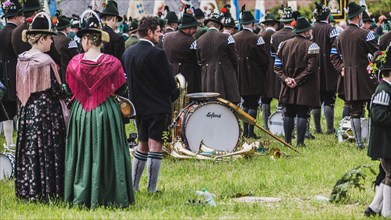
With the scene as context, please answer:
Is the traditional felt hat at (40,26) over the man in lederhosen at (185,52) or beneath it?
over

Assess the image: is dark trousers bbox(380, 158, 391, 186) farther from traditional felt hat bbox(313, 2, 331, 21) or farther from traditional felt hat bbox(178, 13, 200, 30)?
traditional felt hat bbox(313, 2, 331, 21)

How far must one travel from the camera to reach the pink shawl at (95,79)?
30.1 ft

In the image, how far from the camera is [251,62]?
15844mm

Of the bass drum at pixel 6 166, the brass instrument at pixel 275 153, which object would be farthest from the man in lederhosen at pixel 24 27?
the brass instrument at pixel 275 153

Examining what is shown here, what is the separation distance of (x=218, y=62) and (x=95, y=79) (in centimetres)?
557

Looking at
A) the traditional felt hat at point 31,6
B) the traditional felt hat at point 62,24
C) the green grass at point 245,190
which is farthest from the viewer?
the traditional felt hat at point 62,24

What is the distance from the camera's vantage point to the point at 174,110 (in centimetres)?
1338

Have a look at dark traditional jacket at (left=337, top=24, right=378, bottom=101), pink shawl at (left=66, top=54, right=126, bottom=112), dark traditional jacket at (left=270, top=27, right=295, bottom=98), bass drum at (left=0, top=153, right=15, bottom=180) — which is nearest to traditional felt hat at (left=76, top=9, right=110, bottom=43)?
pink shawl at (left=66, top=54, right=126, bottom=112)

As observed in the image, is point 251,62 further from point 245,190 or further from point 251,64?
point 245,190

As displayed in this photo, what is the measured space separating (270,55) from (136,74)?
7116 millimetres

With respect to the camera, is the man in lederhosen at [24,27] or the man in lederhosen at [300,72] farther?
the man in lederhosen at [300,72]

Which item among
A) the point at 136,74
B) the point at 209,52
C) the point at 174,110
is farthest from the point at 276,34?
the point at 136,74

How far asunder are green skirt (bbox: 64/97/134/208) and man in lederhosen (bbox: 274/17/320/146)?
521cm

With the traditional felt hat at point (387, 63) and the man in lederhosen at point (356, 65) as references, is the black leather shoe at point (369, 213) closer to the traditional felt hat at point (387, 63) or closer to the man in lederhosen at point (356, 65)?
the traditional felt hat at point (387, 63)
